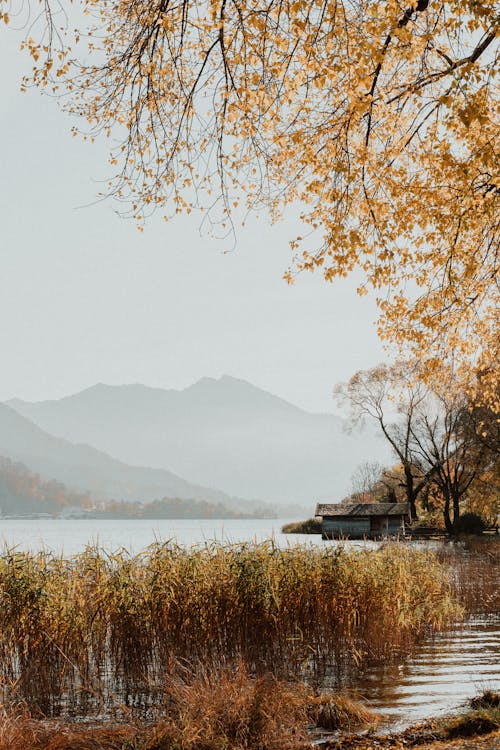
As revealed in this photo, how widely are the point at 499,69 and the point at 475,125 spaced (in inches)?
157

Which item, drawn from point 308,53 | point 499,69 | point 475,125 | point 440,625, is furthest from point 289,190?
point 440,625

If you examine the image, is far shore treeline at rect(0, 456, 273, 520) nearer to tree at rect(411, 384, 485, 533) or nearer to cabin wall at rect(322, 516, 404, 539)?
cabin wall at rect(322, 516, 404, 539)

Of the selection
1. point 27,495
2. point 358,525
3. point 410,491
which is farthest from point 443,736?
point 27,495

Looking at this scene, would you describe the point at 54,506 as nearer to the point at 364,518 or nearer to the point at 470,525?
the point at 364,518

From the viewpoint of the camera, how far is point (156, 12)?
828cm

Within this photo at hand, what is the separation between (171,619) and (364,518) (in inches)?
1617

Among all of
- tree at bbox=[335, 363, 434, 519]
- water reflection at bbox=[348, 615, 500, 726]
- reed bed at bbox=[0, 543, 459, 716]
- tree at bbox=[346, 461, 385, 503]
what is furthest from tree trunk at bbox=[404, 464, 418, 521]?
reed bed at bbox=[0, 543, 459, 716]

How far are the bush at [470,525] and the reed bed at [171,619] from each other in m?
37.2

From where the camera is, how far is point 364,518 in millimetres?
49500

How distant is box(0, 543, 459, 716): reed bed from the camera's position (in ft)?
28.7

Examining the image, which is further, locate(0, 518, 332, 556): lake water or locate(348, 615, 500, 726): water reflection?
locate(0, 518, 332, 556): lake water

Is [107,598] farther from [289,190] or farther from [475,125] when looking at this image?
[475,125]

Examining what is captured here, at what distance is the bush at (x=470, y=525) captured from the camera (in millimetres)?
47053

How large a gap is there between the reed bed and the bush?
3716cm
